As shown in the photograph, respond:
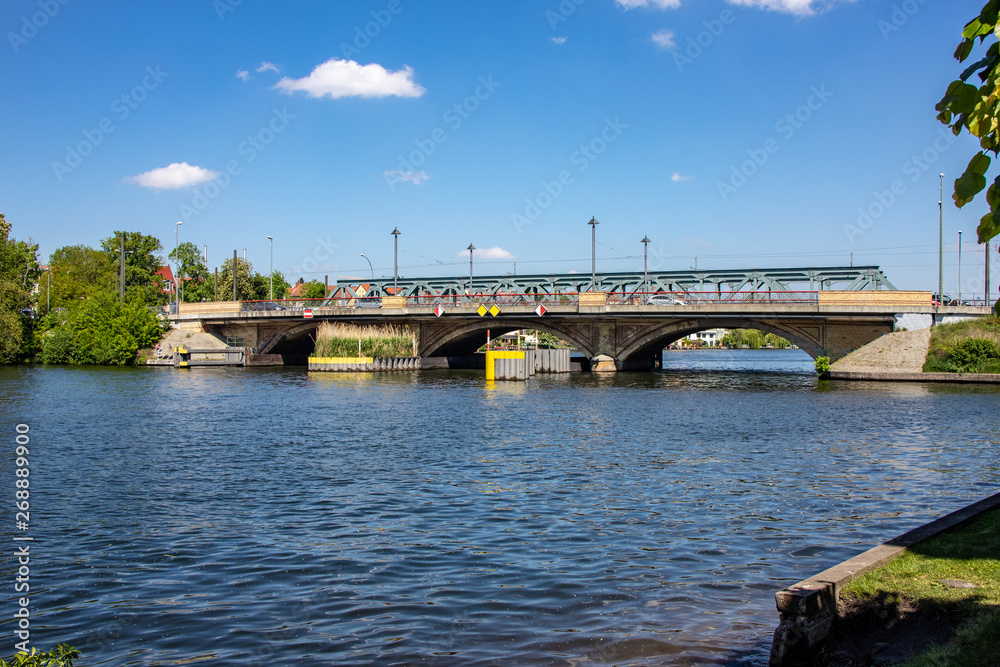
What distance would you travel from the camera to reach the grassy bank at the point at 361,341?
61.9 m

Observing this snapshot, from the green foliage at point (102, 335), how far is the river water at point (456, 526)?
44276mm

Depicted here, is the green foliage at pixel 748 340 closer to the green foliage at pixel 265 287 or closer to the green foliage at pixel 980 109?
the green foliage at pixel 265 287

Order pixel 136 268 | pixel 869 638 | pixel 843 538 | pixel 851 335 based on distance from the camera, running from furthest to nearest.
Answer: pixel 136 268, pixel 851 335, pixel 843 538, pixel 869 638

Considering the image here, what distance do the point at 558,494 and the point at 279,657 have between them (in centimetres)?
793

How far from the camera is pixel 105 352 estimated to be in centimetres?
6844

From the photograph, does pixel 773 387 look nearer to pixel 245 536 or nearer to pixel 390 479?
pixel 390 479

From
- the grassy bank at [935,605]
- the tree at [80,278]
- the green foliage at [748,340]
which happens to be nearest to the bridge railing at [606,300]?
the tree at [80,278]

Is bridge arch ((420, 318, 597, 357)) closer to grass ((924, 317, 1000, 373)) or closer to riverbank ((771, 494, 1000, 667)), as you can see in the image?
grass ((924, 317, 1000, 373))

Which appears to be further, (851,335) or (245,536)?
(851,335)

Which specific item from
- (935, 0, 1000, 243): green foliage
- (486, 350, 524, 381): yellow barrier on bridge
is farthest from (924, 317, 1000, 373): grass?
(935, 0, 1000, 243): green foliage

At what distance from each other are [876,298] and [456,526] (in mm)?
42269

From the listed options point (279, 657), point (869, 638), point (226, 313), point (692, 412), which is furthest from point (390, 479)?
point (226, 313)

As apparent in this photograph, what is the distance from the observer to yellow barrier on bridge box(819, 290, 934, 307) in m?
46.2

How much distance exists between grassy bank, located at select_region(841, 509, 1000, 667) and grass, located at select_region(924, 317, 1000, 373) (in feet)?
130
